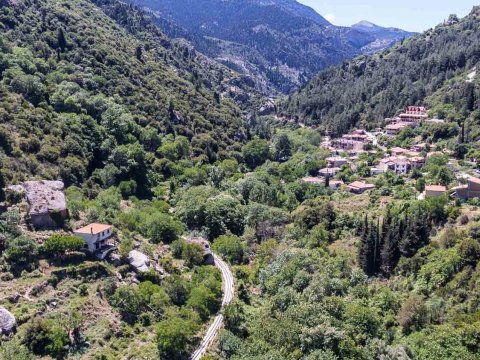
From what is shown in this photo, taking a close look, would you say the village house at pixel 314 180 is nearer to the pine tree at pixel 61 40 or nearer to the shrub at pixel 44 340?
the shrub at pixel 44 340

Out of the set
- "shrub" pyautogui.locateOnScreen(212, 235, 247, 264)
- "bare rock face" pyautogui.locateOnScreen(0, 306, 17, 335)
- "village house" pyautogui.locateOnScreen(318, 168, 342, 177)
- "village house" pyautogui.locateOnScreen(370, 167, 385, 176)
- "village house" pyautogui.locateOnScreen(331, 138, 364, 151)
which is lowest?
"shrub" pyautogui.locateOnScreen(212, 235, 247, 264)

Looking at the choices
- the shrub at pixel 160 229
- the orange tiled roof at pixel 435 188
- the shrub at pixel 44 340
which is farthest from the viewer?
the orange tiled roof at pixel 435 188

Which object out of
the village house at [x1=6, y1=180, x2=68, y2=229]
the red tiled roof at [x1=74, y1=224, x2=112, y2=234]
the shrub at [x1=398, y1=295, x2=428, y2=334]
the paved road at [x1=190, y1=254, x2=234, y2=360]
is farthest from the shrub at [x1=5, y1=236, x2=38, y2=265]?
the shrub at [x1=398, y1=295, x2=428, y2=334]

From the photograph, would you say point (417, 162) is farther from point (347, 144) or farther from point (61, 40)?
point (61, 40)

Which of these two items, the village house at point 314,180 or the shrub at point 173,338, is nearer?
the shrub at point 173,338

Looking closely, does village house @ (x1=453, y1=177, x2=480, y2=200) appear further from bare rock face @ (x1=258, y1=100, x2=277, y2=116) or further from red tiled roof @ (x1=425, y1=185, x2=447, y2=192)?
bare rock face @ (x1=258, y1=100, x2=277, y2=116)

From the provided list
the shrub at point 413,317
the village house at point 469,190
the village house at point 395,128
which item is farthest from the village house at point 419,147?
the shrub at point 413,317

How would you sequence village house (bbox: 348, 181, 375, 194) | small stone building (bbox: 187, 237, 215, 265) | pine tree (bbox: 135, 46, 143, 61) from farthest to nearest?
1. pine tree (bbox: 135, 46, 143, 61)
2. village house (bbox: 348, 181, 375, 194)
3. small stone building (bbox: 187, 237, 215, 265)
